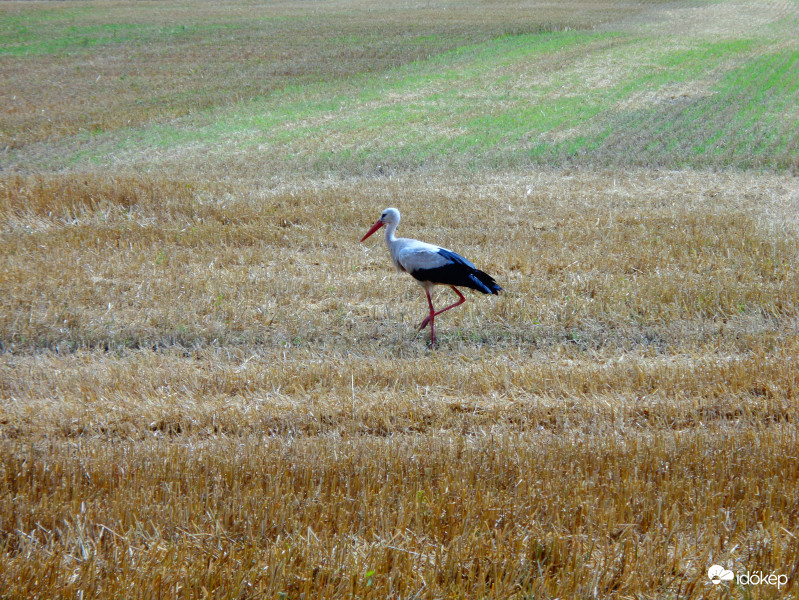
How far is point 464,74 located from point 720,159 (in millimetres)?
12251

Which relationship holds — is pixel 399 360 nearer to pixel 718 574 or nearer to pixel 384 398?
pixel 384 398

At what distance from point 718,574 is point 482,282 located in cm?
403

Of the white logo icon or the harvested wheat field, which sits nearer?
the white logo icon

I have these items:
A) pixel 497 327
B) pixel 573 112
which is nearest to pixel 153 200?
pixel 497 327

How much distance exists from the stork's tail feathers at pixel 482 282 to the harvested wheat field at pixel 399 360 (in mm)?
570

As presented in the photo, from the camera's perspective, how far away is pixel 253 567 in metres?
3.29

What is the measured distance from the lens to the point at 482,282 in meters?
6.96

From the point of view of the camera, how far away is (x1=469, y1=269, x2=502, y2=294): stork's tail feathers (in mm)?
6891

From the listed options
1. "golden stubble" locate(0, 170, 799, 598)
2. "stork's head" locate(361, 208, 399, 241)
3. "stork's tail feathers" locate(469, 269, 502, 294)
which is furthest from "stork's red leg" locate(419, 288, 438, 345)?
"stork's head" locate(361, 208, 399, 241)

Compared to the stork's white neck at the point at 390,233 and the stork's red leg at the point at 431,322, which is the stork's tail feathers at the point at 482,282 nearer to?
the stork's red leg at the point at 431,322

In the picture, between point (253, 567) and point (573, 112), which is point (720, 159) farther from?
point (253, 567)

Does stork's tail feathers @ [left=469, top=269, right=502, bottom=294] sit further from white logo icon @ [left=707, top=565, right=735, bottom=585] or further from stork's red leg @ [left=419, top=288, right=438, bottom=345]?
white logo icon @ [left=707, top=565, right=735, bottom=585]

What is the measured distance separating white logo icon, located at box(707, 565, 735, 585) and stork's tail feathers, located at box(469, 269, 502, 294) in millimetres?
3874

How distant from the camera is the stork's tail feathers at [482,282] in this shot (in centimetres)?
689
